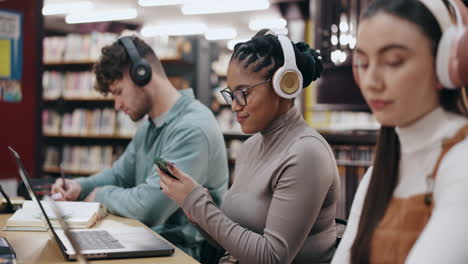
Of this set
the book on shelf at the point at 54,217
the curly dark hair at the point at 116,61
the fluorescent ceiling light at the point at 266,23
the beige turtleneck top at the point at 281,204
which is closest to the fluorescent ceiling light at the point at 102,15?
the fluorescent ceiling light at the point at 266,23

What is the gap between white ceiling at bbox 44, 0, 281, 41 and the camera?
8.22m

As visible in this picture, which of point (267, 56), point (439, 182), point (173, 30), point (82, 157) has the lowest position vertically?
point (82, 157)

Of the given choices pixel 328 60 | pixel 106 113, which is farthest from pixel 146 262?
pixel 106 113

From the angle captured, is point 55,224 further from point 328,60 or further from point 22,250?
point 328,60

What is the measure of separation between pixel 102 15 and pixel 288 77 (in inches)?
297

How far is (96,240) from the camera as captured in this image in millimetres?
1373

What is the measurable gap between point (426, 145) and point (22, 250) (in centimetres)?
109

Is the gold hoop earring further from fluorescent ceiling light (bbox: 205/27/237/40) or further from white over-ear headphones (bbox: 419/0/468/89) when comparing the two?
fluorescent ceiling light (bbox: 205/27/237/40)

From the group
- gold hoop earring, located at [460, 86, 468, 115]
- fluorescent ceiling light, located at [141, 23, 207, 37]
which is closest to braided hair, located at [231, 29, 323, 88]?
gold hoop earring, located at [460, 86, 468, 115]

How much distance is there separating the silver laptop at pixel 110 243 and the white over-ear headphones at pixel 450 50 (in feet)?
2.78

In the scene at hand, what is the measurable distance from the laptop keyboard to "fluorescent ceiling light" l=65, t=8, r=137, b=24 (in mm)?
7073

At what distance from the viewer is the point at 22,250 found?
1312 mm

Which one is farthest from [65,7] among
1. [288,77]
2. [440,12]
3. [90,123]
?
[440,12]

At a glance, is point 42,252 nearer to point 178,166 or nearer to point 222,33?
point 178,166
